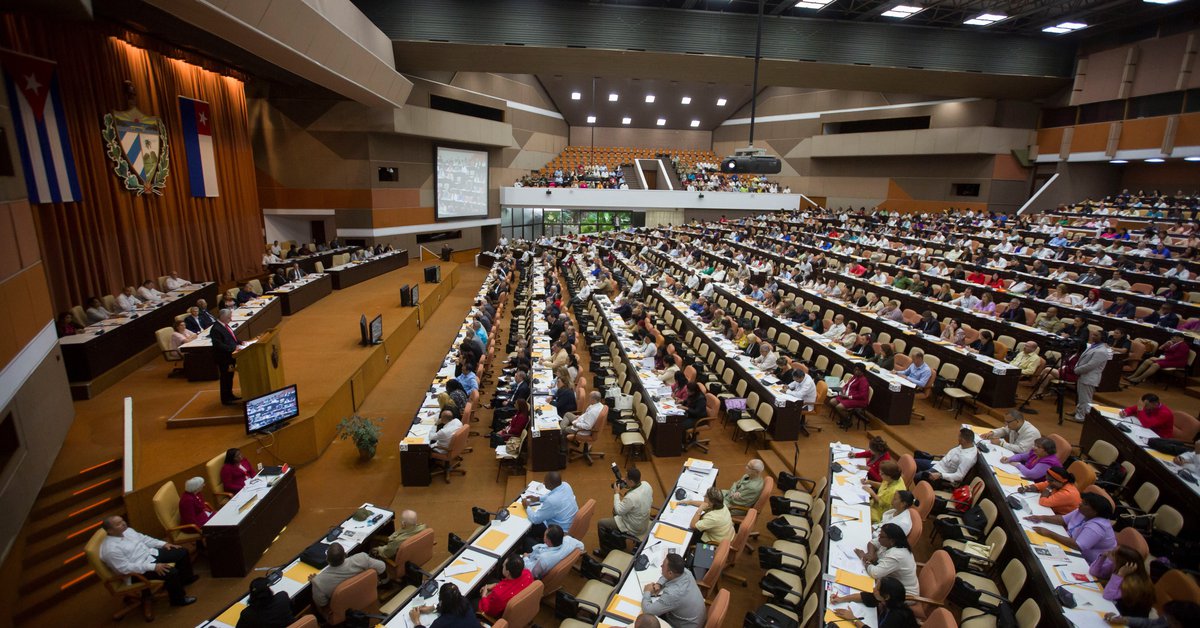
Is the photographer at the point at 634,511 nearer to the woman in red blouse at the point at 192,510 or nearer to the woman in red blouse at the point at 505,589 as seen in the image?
the woman in red blouse at the point at 505,589

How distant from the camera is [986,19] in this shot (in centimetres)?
1916

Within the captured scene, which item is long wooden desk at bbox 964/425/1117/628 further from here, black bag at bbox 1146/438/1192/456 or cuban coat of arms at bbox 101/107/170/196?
cuban coat of arms at bbox 101/107/170/196

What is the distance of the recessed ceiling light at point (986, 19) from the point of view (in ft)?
61.6

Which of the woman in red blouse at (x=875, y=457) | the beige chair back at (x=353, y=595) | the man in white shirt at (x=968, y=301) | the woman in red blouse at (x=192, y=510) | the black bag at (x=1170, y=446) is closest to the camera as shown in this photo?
the beige chair back at (x=353, y=595)

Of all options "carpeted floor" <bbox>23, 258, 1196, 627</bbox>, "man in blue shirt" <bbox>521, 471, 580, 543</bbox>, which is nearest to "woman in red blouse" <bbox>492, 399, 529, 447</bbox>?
"carpeted floor" <bbox>23, 258, 1196, 627</bbox>

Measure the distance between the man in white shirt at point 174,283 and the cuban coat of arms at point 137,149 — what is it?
208 centimetres

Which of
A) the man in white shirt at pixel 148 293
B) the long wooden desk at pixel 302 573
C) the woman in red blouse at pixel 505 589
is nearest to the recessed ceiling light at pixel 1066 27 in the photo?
the woman in red blouse at pixel 505 589

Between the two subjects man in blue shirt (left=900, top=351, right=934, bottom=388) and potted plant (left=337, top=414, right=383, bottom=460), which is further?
man in blue shirt (left=900, top=351, right=934, bottom=388)

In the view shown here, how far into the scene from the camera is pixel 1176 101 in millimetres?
20500

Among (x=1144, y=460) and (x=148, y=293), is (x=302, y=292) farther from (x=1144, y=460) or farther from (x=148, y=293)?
(x=1144, y=460)

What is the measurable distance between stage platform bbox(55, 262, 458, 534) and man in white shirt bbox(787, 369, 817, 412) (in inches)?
303

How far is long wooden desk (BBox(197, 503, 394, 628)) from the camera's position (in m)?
4.66

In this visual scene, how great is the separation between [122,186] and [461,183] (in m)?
16.5

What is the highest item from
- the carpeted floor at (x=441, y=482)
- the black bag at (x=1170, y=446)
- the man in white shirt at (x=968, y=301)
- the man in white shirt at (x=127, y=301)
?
the man in white shirt at (x=968, y=301)
